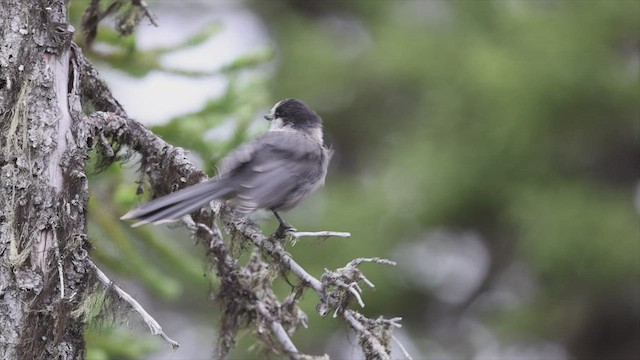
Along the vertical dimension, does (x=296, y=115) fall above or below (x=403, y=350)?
above

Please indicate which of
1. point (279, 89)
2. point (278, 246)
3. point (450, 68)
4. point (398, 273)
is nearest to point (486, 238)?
point (398, 273)

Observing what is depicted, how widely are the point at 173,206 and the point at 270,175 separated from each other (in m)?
0.67

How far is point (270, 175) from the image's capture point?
4102mm

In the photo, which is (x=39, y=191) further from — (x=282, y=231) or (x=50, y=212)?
(x=282, y=231)

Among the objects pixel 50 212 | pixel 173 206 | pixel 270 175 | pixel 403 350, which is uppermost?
pixel 270 175

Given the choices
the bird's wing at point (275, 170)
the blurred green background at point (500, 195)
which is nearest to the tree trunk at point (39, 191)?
the bird's wing at point (275, 170)

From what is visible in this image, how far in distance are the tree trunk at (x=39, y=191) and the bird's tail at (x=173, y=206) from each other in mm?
244

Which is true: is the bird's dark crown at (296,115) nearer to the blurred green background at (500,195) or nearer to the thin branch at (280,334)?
the thin branch at (280,334)

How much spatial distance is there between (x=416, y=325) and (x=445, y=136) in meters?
2.22

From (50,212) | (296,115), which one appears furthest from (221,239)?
(296,115)

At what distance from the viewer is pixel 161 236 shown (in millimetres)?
5406

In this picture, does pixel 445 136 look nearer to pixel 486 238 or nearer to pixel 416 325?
pixel 486 238

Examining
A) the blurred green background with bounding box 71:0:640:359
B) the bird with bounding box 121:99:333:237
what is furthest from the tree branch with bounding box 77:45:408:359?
the blurred green background with bounding box 71:0:640:359

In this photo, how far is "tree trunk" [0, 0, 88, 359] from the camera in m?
3.44
